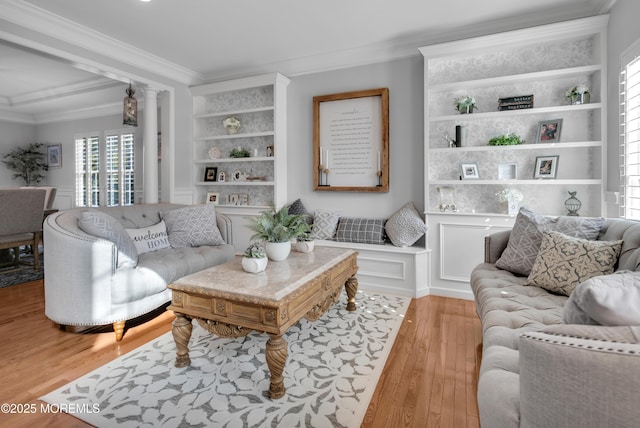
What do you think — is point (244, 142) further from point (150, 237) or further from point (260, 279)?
point (260, 279)

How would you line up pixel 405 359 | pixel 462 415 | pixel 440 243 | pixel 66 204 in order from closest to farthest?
1. pixel 462 415
2. pixel 405 359
3. pixel 440 243
4. pixel 66 204

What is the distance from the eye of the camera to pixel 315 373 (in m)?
2.03

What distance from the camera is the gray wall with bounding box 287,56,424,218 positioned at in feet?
12.6

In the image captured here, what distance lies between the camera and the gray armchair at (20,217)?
409 centimetres

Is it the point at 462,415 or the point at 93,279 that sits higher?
the point at 93,279

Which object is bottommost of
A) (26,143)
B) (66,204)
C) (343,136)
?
(66,204)

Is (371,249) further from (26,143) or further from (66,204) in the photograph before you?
(26,143)

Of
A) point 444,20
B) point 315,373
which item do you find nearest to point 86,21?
point 444,20

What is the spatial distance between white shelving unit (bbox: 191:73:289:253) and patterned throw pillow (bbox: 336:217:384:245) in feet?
3.30

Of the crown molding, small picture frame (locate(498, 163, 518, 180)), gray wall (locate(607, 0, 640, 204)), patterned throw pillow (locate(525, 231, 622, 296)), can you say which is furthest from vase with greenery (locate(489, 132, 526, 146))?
the crown molding

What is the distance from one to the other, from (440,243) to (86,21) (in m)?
4.26

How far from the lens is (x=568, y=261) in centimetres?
200

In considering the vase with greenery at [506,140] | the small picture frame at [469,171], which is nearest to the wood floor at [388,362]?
the small picture frame at [469,171]

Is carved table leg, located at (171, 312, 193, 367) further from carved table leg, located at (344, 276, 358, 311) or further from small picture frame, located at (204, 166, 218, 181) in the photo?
small picture frame, located at (204, 166, 218, 181)
